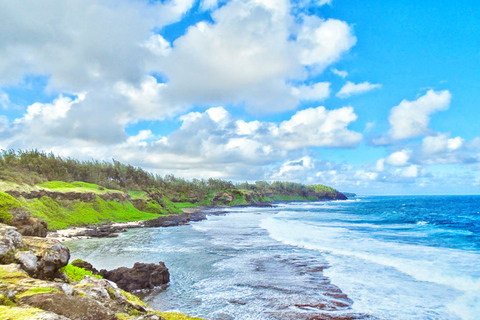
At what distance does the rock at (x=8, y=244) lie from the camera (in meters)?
7.14

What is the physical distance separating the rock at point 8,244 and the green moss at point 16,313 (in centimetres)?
309

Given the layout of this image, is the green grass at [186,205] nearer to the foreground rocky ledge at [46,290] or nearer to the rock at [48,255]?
the rock at [48,255]

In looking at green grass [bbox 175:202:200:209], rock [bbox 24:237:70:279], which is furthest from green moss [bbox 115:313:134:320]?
green grass [bbox 175:202:200:209]

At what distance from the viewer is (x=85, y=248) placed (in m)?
35.8

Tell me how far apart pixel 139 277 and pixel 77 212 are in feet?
163

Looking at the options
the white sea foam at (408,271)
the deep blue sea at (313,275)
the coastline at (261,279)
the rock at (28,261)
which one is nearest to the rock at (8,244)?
the rock at (28,261)

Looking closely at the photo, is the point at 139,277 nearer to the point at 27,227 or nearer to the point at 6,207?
the point at 27,227

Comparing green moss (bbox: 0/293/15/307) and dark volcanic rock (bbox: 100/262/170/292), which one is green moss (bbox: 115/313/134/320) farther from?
dark volcanic rock (bbox: 100/262/170/292)

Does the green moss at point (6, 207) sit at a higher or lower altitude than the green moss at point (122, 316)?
higher

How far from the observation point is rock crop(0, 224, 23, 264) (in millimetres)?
7138

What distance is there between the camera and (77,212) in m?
62.5

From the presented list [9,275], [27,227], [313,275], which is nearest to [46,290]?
[9,275]

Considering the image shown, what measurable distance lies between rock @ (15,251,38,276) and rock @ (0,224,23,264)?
0.49ft

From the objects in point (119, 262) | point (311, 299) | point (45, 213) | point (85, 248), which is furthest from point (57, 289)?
point (45, 213)
